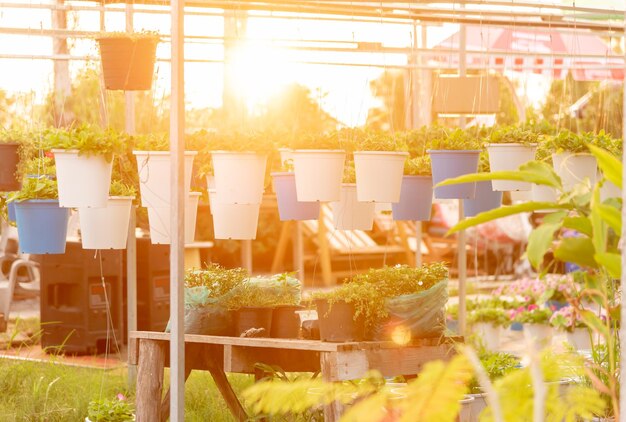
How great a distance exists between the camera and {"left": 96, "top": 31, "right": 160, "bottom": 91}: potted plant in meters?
4.63

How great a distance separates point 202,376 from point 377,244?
8132mm

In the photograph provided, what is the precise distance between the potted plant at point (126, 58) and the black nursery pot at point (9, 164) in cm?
49

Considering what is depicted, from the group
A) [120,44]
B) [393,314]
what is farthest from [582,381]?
[120,44]

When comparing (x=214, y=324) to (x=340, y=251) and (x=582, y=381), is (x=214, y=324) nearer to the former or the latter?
(x=582, y=381)

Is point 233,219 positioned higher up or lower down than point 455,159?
lower down

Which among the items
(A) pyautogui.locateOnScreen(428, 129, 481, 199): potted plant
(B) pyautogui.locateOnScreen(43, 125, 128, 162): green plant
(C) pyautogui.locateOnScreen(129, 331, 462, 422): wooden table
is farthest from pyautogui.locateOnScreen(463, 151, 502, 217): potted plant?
(B) pyautogui.locateOnScreen(43, 125, 128, 162): green plant

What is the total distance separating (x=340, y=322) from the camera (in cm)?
380

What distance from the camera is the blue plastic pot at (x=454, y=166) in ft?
15.1

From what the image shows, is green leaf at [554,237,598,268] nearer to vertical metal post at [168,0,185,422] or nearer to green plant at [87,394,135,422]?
vertical metal post at [168,0,185,422]

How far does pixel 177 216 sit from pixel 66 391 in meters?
2.40

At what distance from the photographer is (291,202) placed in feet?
15.8

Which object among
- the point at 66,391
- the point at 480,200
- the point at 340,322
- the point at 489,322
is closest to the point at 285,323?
the point at 340,322

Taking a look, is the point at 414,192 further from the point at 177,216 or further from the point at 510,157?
the point at 177,216

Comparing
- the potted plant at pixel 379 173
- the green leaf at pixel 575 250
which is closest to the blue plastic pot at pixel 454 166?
the potted plant at pixel 379 173
